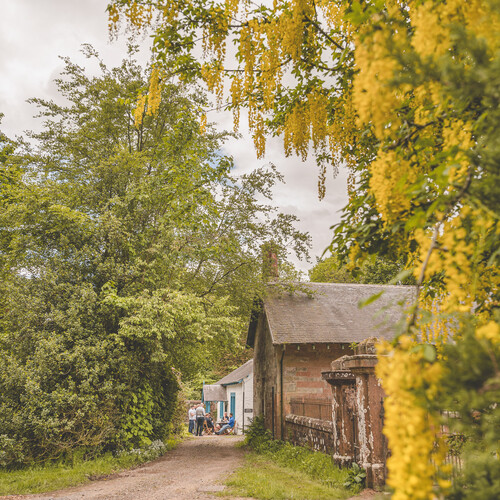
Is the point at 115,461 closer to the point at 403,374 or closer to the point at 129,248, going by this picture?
the point at 129,248

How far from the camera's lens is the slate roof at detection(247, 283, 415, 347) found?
44.9 feet

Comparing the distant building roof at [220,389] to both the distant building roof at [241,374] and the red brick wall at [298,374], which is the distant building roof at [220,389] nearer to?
the distant building roof at [241,374]

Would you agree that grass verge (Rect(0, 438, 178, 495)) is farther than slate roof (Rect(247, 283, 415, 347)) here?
No

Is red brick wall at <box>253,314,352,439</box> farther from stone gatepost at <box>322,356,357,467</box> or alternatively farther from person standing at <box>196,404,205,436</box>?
person standing at <box>196,404,205,436</box>

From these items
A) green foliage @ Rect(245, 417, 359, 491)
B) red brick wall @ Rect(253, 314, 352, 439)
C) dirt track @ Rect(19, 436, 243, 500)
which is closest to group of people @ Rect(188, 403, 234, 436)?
green foliage @ Rect(245, 417, 359, 491)

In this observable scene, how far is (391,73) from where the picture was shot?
5.82 feet

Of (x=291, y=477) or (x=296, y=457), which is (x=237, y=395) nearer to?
(x=296, y=457)

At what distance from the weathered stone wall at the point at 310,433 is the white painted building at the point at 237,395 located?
9975 mm

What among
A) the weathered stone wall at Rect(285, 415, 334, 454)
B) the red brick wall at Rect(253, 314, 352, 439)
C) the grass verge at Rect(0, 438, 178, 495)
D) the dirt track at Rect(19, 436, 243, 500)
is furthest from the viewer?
the red brick wall at Rect(253, 314, 352, 439)

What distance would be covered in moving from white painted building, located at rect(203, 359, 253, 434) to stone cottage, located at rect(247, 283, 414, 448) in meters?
7.77

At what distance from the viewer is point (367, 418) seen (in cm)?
691

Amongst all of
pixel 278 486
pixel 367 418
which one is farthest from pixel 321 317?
pixel 278 486

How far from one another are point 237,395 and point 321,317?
56.0 feet

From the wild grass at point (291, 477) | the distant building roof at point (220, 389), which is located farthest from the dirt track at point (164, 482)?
the distant building roof at point (220, 389)
